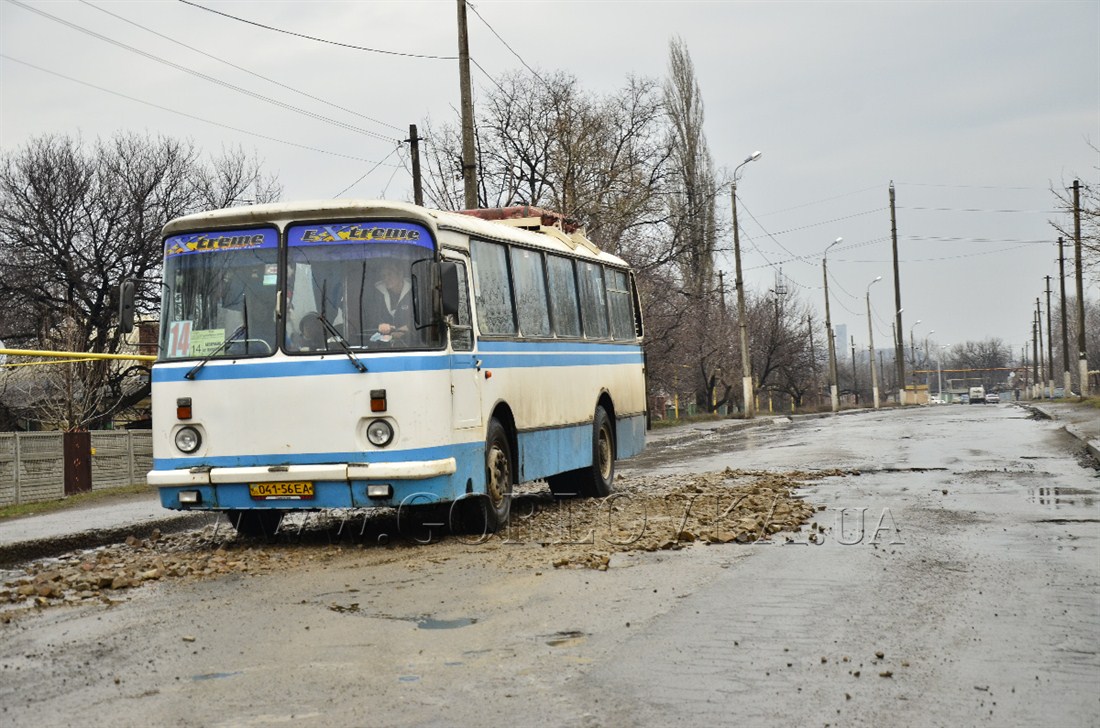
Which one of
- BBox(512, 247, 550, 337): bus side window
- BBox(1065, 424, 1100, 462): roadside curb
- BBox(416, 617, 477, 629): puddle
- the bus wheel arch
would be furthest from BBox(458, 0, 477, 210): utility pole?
BBox(416, 617, 477, 629): puddle

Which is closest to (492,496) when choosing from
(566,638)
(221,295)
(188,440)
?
(188,440)

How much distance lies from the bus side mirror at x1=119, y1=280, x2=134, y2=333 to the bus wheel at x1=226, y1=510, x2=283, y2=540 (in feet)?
6.87

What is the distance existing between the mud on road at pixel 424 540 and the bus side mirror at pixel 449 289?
199 centimetres

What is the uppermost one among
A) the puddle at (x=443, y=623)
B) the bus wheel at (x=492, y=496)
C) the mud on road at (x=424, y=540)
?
the bus wheel at (x=492, y=496)

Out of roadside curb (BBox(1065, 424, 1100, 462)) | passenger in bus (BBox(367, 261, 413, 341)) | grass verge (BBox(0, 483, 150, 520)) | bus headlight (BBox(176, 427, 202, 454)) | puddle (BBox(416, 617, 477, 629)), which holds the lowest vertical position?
grass verge (BBox(0, 483, 150, 520))

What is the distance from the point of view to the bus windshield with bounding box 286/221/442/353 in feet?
38.5

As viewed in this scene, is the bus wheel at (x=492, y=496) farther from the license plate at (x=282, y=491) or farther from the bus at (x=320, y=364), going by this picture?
the license plate at (x=282, y=491)

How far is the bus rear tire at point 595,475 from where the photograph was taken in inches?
669

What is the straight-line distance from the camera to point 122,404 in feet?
156

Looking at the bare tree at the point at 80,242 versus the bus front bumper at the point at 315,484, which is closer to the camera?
the bus front bumper at the point at 315,484

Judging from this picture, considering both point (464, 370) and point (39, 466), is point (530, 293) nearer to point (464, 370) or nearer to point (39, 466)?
point (464, 370)

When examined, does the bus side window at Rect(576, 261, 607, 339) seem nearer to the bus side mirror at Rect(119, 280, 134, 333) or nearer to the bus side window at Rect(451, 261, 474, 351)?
the bus side window at Rect(451, 261, 474, 351)

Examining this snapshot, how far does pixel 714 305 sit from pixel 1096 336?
8117cm

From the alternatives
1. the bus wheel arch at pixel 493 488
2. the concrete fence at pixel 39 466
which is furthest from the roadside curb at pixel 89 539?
the concrete fence at pixel 39 466
